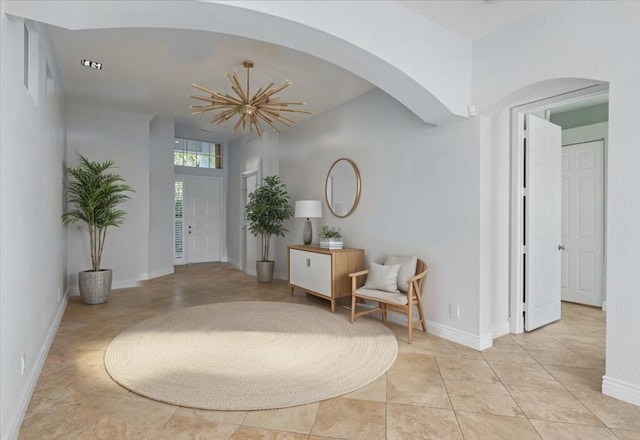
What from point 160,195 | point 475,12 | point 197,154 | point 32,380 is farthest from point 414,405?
point 197,154

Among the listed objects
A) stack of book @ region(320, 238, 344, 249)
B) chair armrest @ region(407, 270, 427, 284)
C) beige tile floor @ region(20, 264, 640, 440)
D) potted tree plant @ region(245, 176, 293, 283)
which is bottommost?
beige tile floor @ region(20, 264, 640, 440)

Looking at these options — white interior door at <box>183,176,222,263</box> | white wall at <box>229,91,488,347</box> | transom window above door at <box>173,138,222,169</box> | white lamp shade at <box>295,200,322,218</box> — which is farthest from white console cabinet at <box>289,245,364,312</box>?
transom window above door at <box>173,138,222,169</box>

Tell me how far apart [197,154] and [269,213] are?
3.54m

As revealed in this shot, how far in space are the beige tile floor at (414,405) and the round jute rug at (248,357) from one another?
4.1 inches

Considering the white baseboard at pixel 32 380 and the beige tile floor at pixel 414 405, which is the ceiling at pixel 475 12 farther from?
the white baseboard at pixel 32 380

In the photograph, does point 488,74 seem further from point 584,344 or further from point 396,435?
point 396,435

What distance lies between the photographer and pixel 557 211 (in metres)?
4.04

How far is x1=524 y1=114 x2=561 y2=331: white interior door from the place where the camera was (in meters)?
3.64

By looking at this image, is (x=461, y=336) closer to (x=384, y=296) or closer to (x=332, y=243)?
(x=384, y=296)

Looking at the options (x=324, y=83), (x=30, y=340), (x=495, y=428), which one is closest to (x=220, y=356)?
(x=30, y=340)

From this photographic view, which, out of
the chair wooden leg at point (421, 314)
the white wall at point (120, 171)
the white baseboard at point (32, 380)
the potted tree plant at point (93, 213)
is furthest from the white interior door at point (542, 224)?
the white wall at point (120, 171)

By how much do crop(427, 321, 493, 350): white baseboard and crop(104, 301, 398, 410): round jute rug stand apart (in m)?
0.46

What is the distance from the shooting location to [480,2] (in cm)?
273

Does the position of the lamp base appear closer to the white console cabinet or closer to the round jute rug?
the white console cabinet
